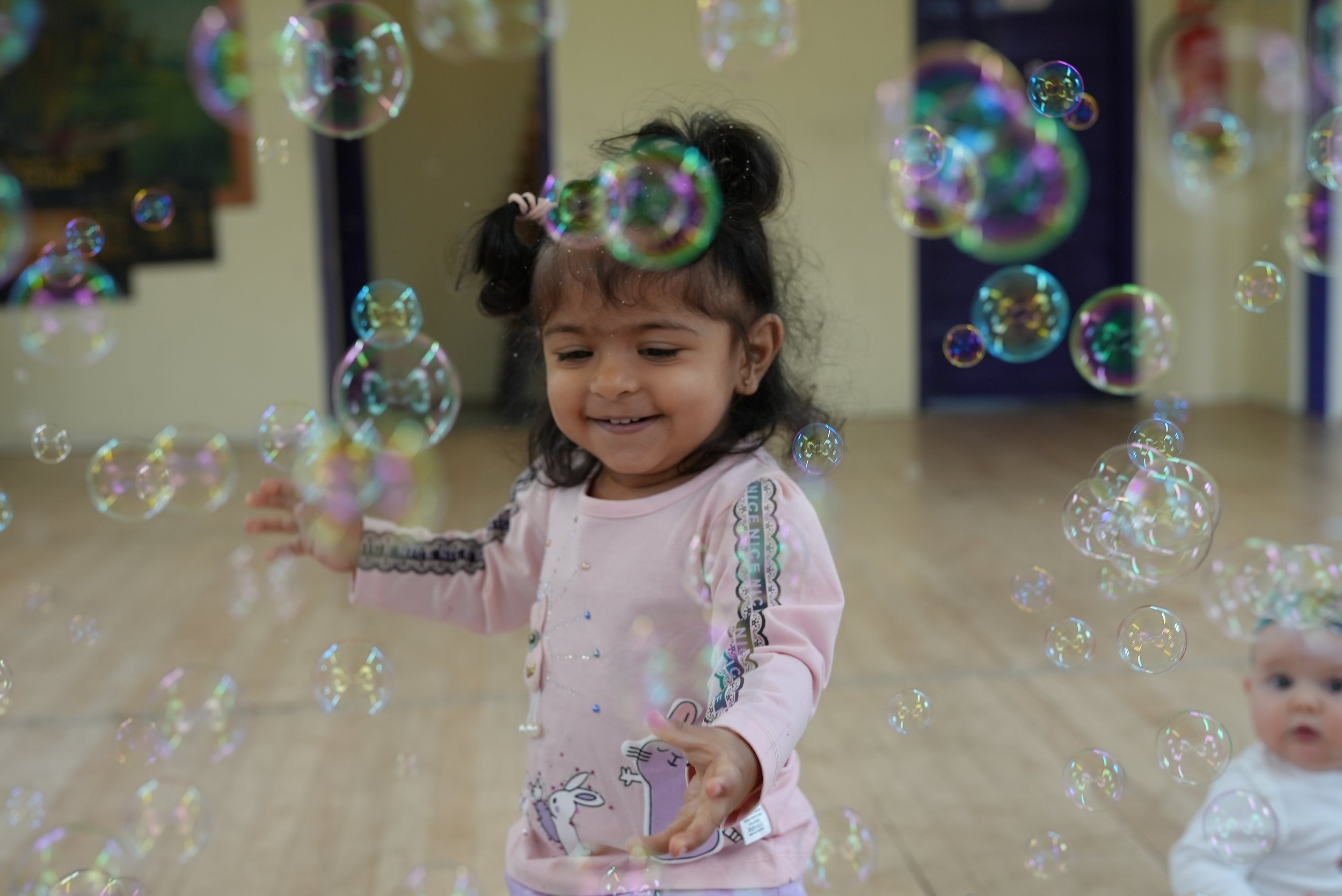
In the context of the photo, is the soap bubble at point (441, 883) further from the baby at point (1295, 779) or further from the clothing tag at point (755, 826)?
the baby at point (1295, 779)

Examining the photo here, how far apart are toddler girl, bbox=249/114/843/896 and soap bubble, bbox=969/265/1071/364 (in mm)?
656

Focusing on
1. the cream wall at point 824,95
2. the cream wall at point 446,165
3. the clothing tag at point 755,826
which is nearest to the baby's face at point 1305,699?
Answer: the clothing tag at point 755,826

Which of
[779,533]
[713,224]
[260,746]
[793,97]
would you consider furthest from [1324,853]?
[793,97]

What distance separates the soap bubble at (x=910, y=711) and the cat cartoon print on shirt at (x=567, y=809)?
43 centimetres

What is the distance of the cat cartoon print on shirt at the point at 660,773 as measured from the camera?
44.5 inches

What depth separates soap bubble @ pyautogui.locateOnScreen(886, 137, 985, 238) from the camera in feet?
5.64

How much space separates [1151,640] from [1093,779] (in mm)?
195

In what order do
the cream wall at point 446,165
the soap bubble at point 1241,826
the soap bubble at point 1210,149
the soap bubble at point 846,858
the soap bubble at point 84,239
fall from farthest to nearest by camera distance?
the cream wall at point 446,165, the soap bubble at point 1210,149, the soap bubble at point 84,239, the soap bubble at point 846,858, the soap bubble at point 1241,826

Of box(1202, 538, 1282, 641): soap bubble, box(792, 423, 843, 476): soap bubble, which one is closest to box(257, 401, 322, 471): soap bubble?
box(792, 423, 843, 476): soap bubble

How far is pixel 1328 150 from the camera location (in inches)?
68.4

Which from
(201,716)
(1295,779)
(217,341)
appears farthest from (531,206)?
(217,341)

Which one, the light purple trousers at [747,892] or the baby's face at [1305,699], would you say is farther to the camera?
the baby's face at [1305,699]

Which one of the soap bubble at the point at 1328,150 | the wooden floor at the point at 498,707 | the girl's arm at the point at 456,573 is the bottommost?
the wooden floor at the point at 498,707

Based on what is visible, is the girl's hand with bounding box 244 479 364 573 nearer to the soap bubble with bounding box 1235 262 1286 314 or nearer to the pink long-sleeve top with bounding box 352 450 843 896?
the pink long-sleeve top with bounding box 352 450 843 896
